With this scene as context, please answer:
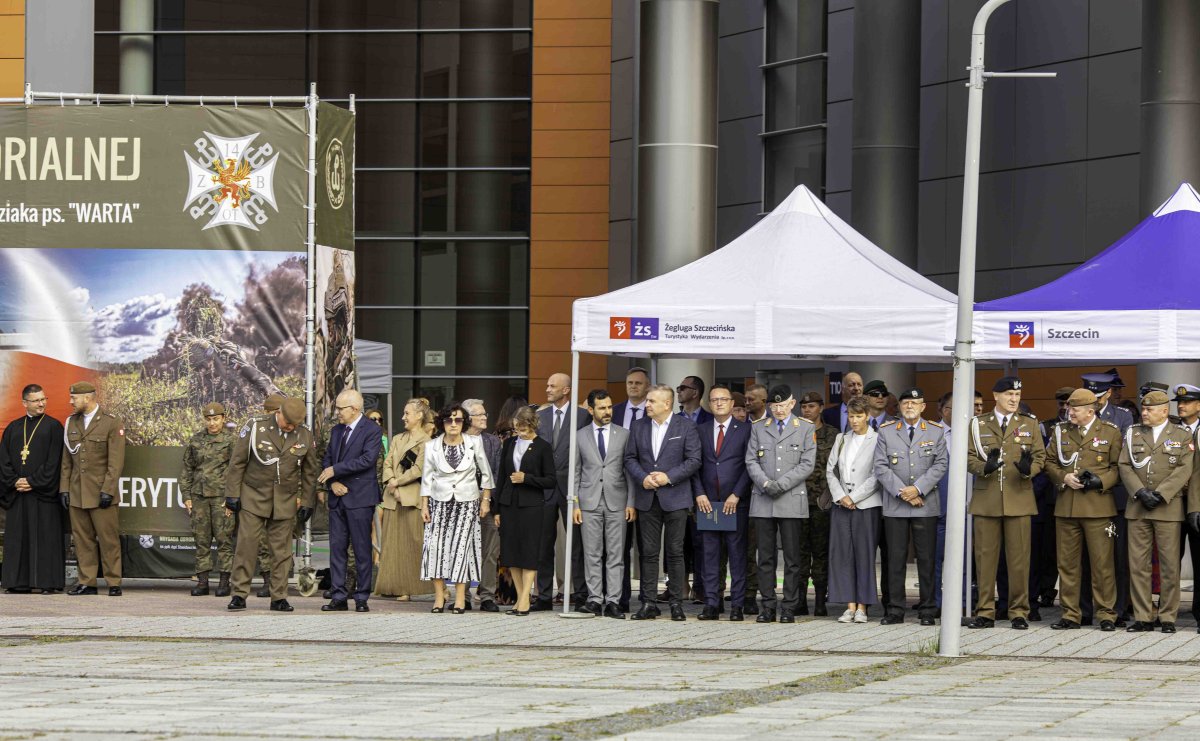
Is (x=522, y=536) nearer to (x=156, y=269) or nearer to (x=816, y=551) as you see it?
(x=816, y=551)

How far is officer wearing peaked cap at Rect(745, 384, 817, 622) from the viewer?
1457cm

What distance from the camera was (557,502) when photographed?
50.9ft

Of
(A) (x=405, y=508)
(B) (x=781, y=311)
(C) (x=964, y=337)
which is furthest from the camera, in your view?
(A) (x=405, y=508)

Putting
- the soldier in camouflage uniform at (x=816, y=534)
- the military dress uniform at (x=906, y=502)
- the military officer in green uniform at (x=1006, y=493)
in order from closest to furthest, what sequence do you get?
the military officer in green uniform at (x=1006, y=493)
the military dress uniform at (x=906, y=502)
the soldier in camouflage uniform at (x=816, y=534)

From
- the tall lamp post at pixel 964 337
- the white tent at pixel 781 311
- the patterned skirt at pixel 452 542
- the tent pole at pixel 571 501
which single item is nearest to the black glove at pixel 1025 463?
the white tent at pixel 781 311

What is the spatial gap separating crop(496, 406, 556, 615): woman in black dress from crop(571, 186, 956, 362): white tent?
2.84ft

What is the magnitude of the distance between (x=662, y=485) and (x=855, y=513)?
60.7 inches

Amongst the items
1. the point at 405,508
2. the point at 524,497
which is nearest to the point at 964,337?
the point at 524,497

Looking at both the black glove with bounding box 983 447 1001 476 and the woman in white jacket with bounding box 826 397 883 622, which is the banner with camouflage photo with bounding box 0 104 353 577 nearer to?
the woman in white jacket with bounding box 826 397 883 622

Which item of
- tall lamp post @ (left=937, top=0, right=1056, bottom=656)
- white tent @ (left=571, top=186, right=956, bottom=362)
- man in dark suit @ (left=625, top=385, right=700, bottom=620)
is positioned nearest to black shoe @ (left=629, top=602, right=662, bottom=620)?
man in dark suit @ (left=625, top=385, right=700, bottom=620)

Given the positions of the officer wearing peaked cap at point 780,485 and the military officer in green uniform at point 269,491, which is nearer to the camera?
the officer wearing peaked cap at point 780,485

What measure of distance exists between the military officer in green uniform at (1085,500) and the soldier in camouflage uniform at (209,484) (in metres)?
7.25

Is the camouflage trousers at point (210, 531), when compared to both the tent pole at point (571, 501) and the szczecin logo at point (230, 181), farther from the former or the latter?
the tent pole at point (571, 501)

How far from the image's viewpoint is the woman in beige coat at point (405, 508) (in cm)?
1612
